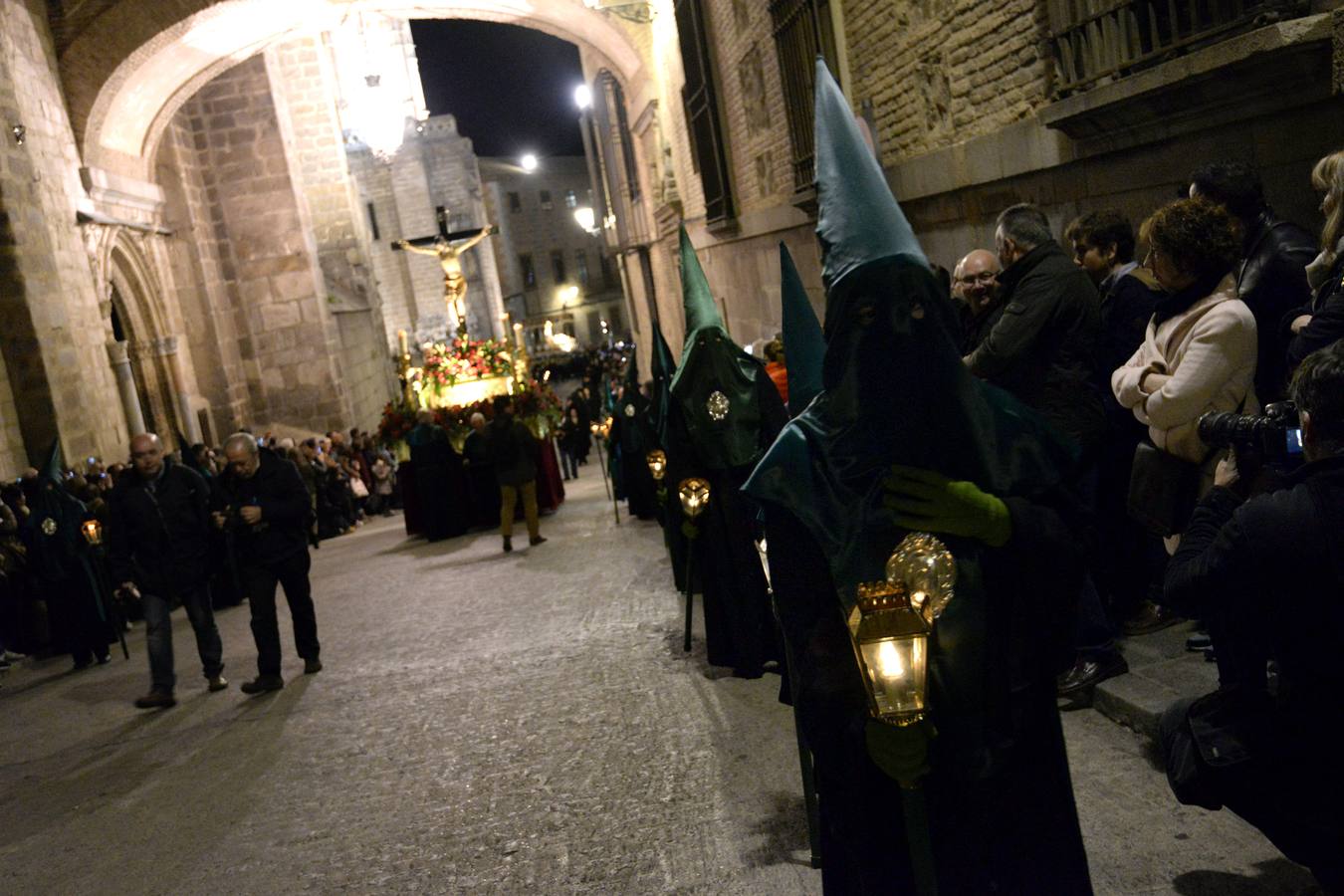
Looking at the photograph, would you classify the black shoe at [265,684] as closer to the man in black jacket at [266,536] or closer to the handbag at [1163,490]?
the man in black jacket at [266,536]

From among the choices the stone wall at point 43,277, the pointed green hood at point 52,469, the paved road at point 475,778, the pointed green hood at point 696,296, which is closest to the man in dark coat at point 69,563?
the pointed green hood at point 52,469

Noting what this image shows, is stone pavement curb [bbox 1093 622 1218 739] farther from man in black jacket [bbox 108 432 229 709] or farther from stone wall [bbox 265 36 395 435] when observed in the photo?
stone wall [bbox 265 36 395 435]

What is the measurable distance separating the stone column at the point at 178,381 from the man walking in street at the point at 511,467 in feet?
35.8

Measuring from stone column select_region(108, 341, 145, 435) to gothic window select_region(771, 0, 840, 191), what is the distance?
1094 cm

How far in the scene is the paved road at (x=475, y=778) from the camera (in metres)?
3.96

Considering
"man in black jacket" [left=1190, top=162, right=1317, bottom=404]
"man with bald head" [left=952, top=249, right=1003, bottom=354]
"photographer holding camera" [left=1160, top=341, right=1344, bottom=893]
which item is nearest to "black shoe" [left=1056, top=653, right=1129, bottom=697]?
"man in black jacket" [left=1190, top=162, right=1317, bottom=404]

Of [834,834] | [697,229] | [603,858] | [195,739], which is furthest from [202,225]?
[834,834]

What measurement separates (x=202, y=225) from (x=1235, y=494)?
79.4 feet

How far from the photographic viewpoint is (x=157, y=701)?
25.1 ft

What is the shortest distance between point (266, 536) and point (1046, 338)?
5.33 meters

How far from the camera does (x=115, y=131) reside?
60.6ft

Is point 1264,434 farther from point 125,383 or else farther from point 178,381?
point 178,381

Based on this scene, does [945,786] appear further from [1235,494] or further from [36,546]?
[36,546]

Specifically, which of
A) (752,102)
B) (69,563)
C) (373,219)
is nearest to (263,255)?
(752,102)
